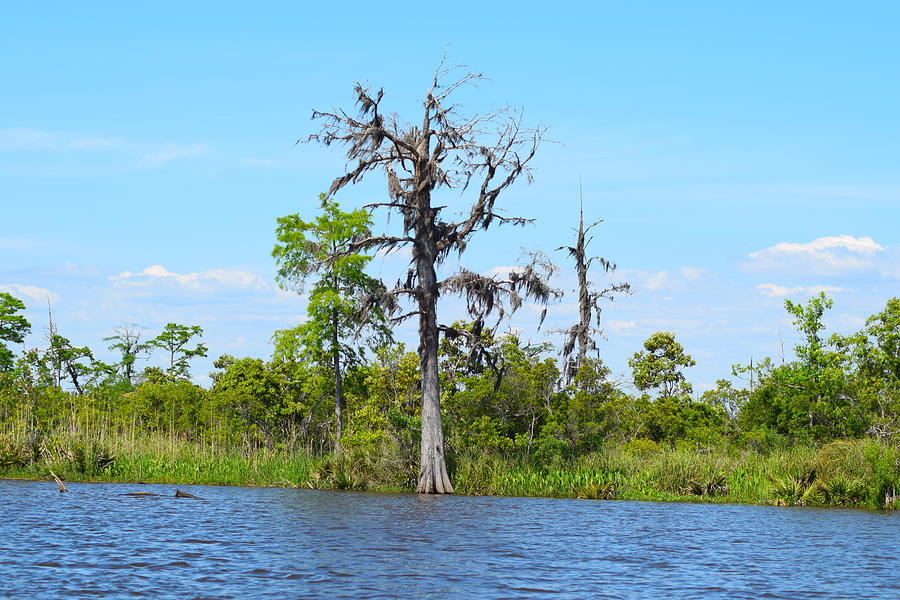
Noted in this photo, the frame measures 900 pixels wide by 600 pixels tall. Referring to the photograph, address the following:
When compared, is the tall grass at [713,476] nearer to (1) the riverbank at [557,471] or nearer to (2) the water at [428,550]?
(1) the riverbank at [557,471]

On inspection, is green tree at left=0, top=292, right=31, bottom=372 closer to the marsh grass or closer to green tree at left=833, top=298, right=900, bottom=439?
the marsh grass

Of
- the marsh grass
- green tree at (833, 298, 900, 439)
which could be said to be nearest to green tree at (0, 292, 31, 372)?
the marsh grass

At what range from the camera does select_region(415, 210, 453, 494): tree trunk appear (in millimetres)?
35188

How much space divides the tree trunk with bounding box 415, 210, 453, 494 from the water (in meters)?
5.71

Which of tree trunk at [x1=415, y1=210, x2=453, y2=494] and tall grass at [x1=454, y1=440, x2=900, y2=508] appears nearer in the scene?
tall grass at [x1=454, y1=440, x2=900, y2=508]

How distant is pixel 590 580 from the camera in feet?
49.2

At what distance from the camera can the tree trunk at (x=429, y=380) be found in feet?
115

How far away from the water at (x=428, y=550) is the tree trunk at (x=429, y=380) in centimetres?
571

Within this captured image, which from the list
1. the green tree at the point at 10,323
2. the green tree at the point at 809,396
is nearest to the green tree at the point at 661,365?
the green tree at the point at 809,396

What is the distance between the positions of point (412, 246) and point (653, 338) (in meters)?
25.1

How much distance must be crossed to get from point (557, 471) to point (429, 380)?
641cm

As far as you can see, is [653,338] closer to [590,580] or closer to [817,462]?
[817,462]

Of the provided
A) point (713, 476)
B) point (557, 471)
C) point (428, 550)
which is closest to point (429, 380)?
point (557, 471)

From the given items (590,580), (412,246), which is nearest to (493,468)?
(412,246)
